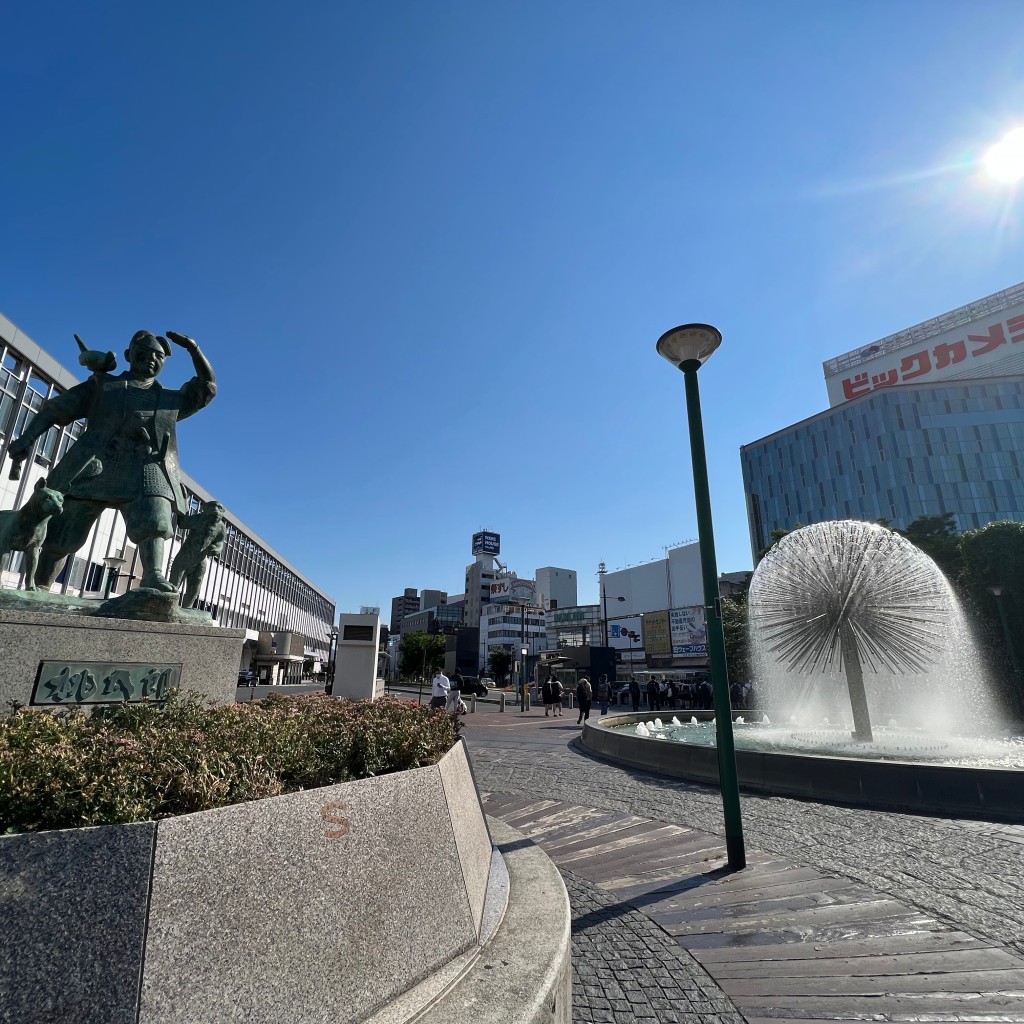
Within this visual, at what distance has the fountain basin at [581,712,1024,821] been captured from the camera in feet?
22.1

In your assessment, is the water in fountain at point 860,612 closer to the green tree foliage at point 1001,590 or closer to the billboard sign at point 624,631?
the green tree foliage at point 1001,590

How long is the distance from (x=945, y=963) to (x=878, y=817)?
155 inches

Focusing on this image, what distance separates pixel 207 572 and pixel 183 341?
3.79 m

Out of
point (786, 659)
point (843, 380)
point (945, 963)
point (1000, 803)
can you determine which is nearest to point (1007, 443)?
point (843, 380)

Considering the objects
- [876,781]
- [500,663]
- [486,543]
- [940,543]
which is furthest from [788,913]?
[486,543]

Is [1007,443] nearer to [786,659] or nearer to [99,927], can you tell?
[786,659]

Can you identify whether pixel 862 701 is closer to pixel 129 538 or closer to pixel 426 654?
pixel 129 538

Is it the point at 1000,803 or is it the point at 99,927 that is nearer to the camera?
the point at 99,927

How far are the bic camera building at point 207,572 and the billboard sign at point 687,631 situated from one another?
39.3m

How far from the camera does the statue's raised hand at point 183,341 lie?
6191mm

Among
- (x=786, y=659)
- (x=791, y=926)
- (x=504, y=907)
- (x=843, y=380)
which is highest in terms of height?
(x=843, y=380)

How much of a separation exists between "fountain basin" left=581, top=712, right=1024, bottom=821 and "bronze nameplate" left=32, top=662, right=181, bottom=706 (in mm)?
7698

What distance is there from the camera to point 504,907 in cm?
321

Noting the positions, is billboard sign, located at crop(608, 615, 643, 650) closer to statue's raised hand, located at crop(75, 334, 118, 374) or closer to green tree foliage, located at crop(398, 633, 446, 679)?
green tree foliage, located at crop(398, 633, 446, 679)
